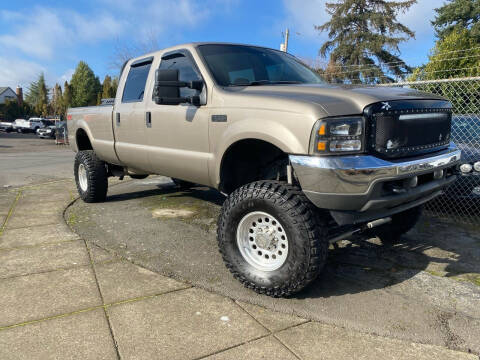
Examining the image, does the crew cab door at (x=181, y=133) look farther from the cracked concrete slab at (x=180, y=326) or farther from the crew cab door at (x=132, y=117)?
the cracked concrete slab at (x=180, y=326)

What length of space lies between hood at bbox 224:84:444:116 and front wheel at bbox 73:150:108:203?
3.28 m

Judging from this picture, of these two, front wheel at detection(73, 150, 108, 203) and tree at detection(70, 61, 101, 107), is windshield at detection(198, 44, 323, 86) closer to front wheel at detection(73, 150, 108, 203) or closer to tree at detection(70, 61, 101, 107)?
front wheel at detection(73, 150, 108, 203)

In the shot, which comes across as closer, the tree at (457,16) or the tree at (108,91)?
the tree at (457,16)

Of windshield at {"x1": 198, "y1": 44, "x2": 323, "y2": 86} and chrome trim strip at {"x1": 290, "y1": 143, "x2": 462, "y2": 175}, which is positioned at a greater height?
windshield at {"x1": 198, "y1": 44, "x2": 323, "y2": 86}

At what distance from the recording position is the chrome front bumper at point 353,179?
103 inches

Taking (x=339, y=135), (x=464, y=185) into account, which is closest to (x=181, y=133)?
(x=339, y=135)

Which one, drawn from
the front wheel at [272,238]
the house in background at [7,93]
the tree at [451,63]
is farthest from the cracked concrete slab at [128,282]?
the house in background at [7,93]

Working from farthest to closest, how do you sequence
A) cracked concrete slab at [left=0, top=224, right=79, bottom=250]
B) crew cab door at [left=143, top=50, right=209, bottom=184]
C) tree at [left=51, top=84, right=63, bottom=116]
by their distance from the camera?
tree at [left=51, top=84, right=63, bottom=116], cracked concrete slab at [left=0, top=224, right=79, bottom=250], crew cab door at [left=143, top=50, right=209, bottom=184]

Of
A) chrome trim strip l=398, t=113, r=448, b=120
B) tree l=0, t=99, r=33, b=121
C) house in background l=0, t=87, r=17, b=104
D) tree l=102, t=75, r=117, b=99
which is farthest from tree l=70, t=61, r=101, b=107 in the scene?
chrome trim strip l=398, t=113, r=448, b=120

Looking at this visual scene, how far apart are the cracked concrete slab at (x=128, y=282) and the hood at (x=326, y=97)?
1.70m

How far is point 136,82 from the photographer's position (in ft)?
16.3

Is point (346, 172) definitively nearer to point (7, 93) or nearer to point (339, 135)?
point (339, 135)

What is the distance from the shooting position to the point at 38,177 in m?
9.05

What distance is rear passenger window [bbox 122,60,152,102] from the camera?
15.7 ft
